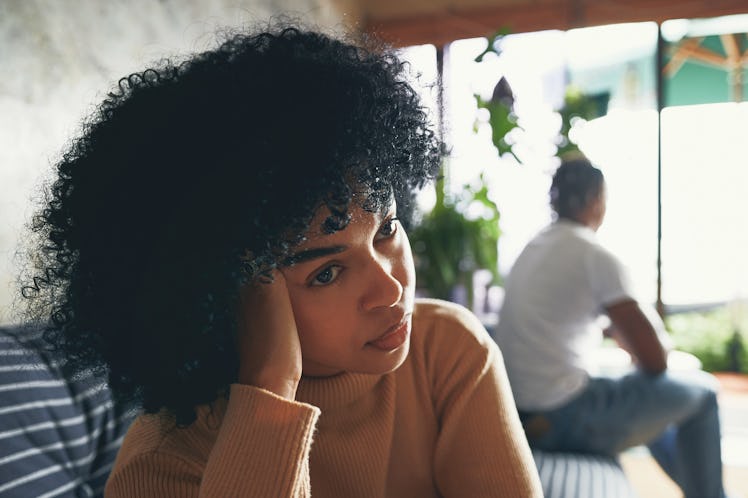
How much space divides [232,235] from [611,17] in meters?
4.83

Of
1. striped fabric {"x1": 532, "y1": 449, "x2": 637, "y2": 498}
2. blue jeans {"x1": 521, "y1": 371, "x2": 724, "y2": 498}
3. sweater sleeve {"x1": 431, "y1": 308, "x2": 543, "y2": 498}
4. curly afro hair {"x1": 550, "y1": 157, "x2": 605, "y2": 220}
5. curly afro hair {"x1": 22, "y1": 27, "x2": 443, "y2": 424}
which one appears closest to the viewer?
curly afro hair {"x1": 22, "y1": 27, "x2": 443, "y2": 424}

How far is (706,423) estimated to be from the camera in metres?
2.10

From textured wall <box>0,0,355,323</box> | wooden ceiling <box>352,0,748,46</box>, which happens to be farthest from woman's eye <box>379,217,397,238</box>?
wooden ceiling <box>352,0,748,46</box>

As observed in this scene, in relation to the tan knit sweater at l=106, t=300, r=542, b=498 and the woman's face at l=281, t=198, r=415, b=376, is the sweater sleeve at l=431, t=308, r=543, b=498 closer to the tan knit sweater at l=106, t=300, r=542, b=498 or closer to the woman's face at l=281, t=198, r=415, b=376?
the tan knit sweater at l=106, t=300, r=542, b=498

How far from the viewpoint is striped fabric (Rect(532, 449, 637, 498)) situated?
5.29 ft

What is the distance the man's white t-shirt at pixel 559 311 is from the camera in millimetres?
2164

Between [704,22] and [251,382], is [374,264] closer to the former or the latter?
[251,382]

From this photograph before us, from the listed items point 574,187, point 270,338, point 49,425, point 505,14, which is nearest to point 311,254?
point 270,338

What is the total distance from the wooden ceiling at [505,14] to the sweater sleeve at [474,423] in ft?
12.6

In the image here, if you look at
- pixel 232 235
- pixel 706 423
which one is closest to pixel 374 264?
pixel 232 235

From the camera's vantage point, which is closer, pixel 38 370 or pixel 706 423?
pixel 38 370

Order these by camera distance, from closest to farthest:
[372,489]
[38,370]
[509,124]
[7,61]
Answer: [372,489] → [38,370] → [7,61] → [509,124]

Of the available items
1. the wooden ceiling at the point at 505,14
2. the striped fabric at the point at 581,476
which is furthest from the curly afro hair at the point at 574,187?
the wooden ceiling at the point at 505,14

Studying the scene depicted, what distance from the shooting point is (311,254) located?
79cm
